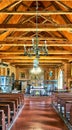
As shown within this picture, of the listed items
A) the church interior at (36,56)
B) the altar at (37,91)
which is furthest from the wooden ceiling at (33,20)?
the altar at (37,91)

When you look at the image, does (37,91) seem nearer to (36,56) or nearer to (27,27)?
(27,27)

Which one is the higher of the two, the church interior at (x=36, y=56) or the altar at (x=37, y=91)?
the church interior at (x=36, y=56)

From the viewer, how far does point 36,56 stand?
939cm

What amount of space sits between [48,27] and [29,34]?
8226mm

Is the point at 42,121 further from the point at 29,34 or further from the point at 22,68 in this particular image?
the point at 22,68

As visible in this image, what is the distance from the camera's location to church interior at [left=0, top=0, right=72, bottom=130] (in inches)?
348

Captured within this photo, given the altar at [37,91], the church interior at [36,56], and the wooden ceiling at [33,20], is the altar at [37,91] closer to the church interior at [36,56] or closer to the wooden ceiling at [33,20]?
the church interior at [36,56]

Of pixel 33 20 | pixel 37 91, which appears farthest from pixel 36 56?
pixel 37 91

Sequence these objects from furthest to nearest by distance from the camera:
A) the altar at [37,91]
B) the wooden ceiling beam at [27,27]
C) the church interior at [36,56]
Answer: the altar at [37,91], the wooden ceiling beam at [27,27], the church interior at [36,56]

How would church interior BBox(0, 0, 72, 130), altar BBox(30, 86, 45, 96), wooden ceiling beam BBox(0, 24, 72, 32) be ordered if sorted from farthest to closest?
altar BBox(30, 86, 45, 96), wooden ceiling beam BBox(0, 24, 72, 32), church interior BBox(0, 0, 72, 130)

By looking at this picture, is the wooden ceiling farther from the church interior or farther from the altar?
the altar

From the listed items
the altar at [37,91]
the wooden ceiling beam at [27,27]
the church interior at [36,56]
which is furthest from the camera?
the altar at [37,91]

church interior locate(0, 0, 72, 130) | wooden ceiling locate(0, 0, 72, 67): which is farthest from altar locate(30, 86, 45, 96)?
wooden ceiling locate(0, 0, 72, 67)

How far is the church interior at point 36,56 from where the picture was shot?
29.0 ft
